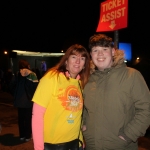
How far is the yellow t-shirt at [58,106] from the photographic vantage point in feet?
7.20

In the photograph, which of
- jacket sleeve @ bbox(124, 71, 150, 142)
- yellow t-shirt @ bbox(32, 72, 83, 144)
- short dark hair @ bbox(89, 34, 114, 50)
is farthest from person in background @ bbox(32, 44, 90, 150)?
jacket sleeve @ bbox(124, 71, 150, 142)

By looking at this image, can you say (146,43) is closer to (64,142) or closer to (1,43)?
(1,43)

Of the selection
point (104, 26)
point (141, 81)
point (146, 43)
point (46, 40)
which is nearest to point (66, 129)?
point (141, 81)

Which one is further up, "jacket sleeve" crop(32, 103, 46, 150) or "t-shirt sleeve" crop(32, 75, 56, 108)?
"t-shirt sleeve" crop(32, 75, 56, 108)

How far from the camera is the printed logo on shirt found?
2264 mm

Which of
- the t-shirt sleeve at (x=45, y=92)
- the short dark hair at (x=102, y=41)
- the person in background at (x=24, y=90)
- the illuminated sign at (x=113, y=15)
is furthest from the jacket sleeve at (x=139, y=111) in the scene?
the person in background at (x=24, y=90)

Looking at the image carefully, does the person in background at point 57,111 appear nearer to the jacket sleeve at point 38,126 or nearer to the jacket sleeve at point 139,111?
the jacket sleeve at point 38,126

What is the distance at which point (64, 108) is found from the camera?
2252 millimetres

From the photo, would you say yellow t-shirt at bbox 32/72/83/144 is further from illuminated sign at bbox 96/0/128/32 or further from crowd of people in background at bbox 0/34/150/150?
illuminated sign at bbox 96/0/128/32

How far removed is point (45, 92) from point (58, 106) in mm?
213

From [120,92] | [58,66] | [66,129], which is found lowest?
[66,129]

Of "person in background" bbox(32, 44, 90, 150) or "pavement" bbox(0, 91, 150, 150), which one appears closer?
"person in background" bbox(32, 44, 90, 150)

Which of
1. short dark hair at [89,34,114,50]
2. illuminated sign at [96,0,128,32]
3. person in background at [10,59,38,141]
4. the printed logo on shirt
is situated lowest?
person in background at [10,59,38,141]

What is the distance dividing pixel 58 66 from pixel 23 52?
16.4 meters
